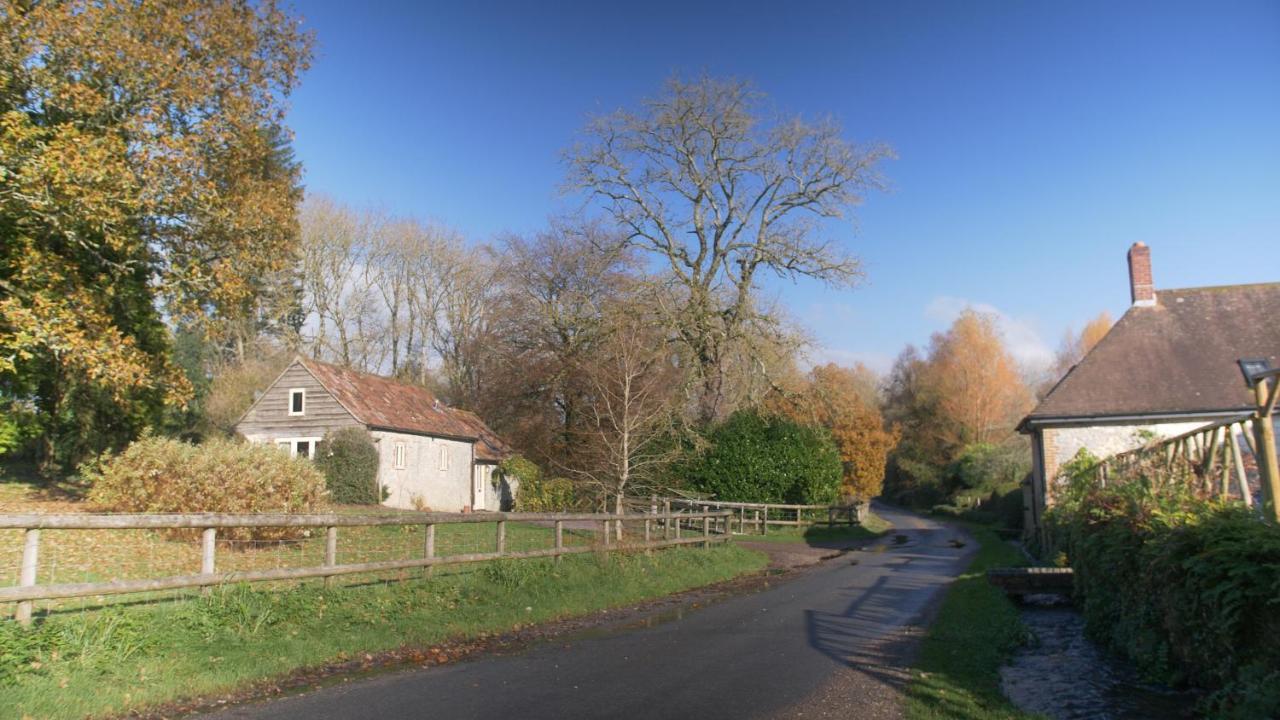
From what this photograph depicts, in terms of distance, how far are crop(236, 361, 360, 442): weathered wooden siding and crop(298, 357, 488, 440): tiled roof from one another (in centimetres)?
40

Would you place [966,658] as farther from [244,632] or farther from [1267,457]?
[244,632]

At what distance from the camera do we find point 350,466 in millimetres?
30547

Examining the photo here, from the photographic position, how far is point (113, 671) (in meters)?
7.06

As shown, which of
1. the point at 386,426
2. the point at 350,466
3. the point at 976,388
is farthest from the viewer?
the point at 976,388

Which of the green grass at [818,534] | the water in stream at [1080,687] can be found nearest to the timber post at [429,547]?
the water in stream at [1080,687]

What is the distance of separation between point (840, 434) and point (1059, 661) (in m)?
38.1

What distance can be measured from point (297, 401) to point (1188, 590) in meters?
32.5

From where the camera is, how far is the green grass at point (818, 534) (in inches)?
1161

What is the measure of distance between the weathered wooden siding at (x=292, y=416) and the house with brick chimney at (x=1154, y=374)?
80.9 feet

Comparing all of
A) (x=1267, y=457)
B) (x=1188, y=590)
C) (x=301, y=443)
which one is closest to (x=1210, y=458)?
(x=1267, y=457)

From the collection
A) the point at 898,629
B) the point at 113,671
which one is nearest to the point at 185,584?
the point at 113,671

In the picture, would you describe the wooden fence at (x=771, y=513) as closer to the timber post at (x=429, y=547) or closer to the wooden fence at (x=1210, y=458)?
the timber post at (x=429, y=547)

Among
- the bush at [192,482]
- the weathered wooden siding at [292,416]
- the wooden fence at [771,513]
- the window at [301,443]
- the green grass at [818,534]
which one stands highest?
the weathered wooden siding at [292,416]

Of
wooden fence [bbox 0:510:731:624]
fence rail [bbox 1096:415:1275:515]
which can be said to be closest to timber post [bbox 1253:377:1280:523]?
fence rail [bbox 1096:415:1275:515]
